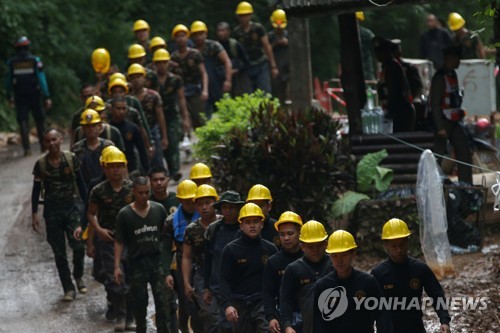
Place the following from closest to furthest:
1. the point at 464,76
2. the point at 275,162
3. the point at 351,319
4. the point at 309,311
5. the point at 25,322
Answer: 1. the point at 351,319
2. the point at 309,311
3. the point at 25,322
4. the point at 275,162
5. the point at 464,76

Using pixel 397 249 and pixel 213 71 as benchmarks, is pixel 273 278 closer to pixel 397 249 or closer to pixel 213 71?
pixel 397 249

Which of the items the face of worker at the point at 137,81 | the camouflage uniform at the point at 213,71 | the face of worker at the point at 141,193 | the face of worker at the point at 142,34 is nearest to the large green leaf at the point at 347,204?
the face of worker at the point at 137,81

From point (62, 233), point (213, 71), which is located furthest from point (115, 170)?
point (213, 71)

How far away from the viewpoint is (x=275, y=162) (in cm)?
1856

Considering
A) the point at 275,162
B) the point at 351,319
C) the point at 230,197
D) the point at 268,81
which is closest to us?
the point at 351,319

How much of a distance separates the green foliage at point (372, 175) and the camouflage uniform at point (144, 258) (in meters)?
4.26

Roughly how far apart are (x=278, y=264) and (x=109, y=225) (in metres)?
4.06

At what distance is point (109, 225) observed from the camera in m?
16.1

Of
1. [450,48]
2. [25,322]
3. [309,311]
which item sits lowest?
[25,322]

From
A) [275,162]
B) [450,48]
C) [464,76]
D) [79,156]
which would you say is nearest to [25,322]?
[79,156]

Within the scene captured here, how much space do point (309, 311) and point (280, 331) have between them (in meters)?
0.49

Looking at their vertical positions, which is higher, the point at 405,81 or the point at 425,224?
the point at 405,81

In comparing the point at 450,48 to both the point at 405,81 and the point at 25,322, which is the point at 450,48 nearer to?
the point at 405,81

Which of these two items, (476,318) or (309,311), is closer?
(309,311)
